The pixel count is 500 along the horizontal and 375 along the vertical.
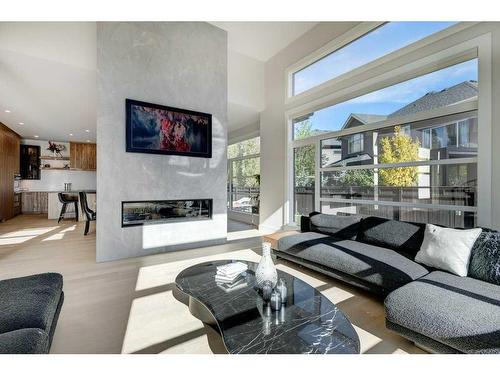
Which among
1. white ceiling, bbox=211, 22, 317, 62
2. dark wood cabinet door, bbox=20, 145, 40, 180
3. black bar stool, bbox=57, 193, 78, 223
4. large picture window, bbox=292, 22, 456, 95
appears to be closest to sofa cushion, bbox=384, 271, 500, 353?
large picture window, bbox=292, 22, 456, 95

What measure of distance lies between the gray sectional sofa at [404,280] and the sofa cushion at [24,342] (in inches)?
83.7

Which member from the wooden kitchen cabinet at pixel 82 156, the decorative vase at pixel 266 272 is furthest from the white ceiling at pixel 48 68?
the decorative vase at pixel 266 272

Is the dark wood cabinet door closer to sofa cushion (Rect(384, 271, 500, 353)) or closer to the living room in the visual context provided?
the living room

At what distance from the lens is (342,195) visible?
178 inches

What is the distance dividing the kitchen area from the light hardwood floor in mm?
4053

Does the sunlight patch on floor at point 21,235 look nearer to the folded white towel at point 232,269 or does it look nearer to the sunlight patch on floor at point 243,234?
the sunlight patch on floor at point 243,234

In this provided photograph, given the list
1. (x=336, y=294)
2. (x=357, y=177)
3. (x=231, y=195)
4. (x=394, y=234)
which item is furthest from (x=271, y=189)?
(x=336, y=294)

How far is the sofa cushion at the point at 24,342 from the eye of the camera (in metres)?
1.03

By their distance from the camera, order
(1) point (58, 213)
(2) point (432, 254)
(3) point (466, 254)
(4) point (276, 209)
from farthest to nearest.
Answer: (1) point (58, 213), (4) point (276, 209), (2) point (432, 254), (3) point (466, 254)
